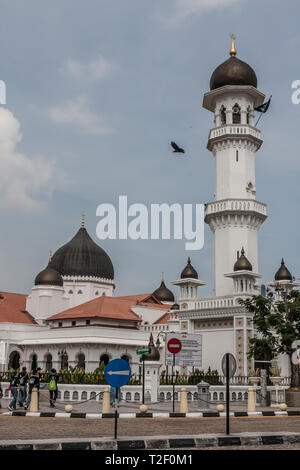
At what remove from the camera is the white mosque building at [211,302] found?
3825 cm

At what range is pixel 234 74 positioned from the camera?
4306 centimetres

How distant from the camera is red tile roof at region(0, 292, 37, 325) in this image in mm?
59906

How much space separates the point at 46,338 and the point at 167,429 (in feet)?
144

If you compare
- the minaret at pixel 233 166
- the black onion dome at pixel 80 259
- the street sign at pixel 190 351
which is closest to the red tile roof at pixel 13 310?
the black onion dome at pixel 80 259

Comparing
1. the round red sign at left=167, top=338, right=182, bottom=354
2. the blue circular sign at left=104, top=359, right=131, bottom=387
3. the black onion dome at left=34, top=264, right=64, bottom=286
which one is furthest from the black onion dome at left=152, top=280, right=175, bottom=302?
the blue circular sign at left=104, top=359, right=131, bottom=387

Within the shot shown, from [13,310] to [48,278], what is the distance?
508 centimetres

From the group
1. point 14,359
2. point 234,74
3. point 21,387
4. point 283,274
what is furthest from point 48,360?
point 21,387

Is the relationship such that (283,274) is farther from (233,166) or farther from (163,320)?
(163,320)

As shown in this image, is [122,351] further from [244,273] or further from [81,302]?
[244,273]

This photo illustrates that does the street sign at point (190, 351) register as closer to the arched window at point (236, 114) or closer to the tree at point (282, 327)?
the tree at point (282, 327)

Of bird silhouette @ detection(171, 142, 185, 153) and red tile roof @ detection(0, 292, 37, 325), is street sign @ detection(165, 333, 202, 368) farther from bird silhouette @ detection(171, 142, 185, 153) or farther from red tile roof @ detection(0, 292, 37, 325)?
red tile roof @ detection(0, 292, 37, 325)

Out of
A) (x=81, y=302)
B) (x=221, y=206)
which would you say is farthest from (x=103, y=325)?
(x=221, y=206)

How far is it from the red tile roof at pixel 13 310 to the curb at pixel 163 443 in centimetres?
5007
